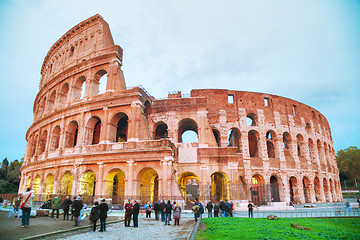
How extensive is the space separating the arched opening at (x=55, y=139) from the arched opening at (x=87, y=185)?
569cm

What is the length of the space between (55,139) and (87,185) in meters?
6.63

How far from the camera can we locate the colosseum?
711 inches

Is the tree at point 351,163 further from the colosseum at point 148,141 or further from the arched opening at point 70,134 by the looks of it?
the arched opening at point 70,134

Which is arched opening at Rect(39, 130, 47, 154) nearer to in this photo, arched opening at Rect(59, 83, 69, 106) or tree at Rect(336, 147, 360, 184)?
arched opening at Rect(59, 83, 69, 106)

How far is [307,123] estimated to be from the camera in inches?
1128

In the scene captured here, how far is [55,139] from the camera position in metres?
23.0

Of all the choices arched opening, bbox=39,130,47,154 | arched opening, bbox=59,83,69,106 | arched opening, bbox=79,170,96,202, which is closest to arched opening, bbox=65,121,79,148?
arched opening, bbox=79,170,96,202

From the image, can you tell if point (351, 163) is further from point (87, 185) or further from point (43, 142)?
point (43, 142)

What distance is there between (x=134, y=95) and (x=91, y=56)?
744 cm

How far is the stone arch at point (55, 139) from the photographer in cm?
2267

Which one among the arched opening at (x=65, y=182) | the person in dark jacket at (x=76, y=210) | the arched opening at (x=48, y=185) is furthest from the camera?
the arched opening at (x=48, y=185)

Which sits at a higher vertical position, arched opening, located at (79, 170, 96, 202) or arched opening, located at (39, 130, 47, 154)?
arched opening, located at (39, 130, 47, 154)

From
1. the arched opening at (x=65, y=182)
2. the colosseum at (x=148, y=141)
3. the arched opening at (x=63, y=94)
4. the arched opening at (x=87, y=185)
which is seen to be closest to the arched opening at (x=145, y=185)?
the colosseum at (x=148, y=141)

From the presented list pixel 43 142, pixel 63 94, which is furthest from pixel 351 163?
pixel 43 142
